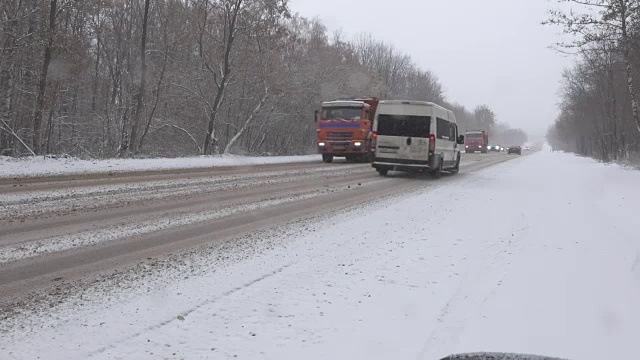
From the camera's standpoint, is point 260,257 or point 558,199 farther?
point 558,199

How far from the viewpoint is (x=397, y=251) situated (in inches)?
238

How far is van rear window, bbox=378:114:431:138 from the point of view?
53.8 feet

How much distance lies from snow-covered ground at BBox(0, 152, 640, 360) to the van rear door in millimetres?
9266

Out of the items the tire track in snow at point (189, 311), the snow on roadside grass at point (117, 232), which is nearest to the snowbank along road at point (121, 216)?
the snow on roadside grass at point (117, 232)

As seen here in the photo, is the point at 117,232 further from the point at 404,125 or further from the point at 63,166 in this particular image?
the point at 404,125

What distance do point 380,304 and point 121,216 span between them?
17.5ft

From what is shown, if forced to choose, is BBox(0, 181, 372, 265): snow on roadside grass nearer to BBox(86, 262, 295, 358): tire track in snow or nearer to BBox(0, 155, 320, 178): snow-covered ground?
BBox(86, 262, 295, 358): tire track in snow

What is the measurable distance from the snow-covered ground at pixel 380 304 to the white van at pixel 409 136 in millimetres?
9241

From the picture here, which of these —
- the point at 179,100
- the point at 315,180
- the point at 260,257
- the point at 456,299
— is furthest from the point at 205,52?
the point at 456,299

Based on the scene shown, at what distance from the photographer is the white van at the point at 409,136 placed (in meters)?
16.4

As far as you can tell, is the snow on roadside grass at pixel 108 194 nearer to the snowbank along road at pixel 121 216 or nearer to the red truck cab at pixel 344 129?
the snowbank along road at pixel 121 216

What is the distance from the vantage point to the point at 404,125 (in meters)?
16.6

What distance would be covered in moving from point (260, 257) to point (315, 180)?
930 centimetres

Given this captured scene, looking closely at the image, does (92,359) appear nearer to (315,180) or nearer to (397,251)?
(397,251)
